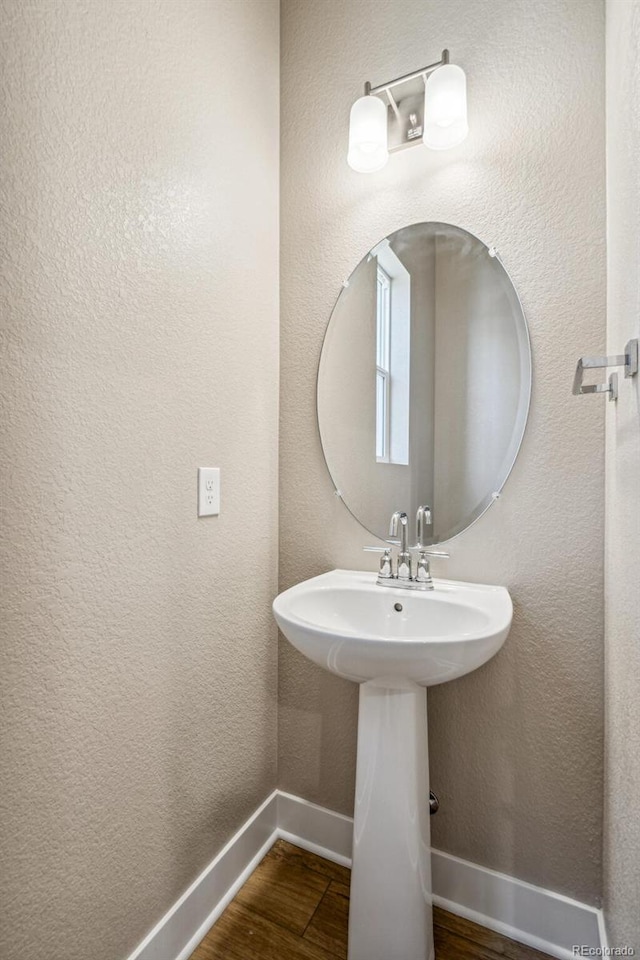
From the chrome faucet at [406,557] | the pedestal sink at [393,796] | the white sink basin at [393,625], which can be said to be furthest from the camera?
the chrome faucet at [406,557]

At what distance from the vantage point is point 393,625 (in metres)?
1.12

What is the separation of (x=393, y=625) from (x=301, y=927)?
751 millimetres

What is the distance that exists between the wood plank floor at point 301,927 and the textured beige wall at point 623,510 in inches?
12.6

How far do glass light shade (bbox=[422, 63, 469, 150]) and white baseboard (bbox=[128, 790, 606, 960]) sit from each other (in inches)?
71.9

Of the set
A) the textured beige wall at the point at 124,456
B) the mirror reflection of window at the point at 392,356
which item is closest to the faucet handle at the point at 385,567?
the mirror reflection of window at the point at 392,356

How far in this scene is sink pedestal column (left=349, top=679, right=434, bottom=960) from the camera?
3.16ft

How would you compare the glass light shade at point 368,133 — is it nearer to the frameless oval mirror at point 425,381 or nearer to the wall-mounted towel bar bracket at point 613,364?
the frameless oval mirror at point 425,381

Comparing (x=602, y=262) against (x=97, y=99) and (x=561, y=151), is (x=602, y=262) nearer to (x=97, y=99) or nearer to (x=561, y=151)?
(x=561, y=151)

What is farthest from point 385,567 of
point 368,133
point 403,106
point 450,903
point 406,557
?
point 403,106

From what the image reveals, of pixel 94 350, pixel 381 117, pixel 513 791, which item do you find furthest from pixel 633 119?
pixel 513 791

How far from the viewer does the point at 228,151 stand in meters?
1.20

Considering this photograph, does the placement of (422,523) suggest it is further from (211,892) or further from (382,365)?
(211,892)

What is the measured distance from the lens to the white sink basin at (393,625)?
0.82 meters

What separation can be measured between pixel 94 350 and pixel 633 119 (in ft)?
3.21
